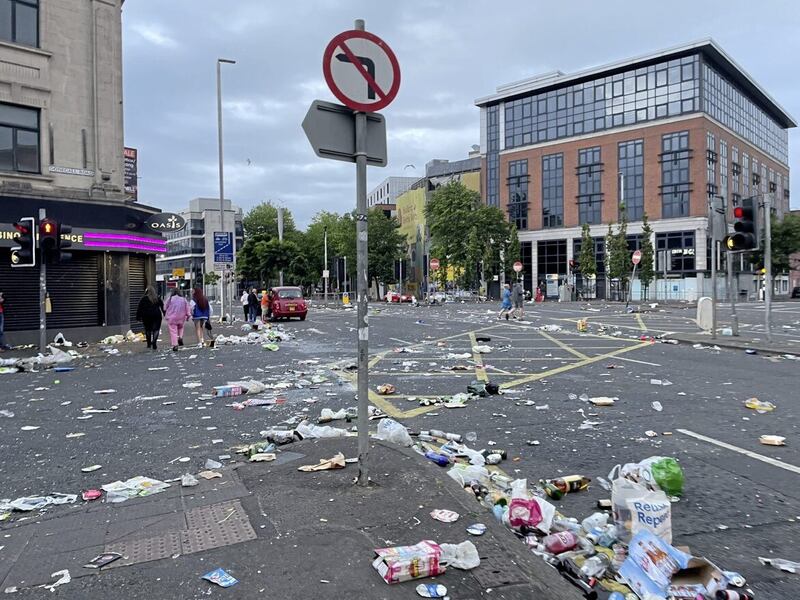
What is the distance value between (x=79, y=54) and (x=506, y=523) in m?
20.9

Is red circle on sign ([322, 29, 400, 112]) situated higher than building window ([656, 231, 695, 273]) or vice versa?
building window ([656, 231, 695, 273])

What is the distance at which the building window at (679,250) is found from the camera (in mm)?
55594

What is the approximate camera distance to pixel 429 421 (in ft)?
23.6

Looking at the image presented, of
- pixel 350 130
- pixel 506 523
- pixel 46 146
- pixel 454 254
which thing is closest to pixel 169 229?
pixel 46 146

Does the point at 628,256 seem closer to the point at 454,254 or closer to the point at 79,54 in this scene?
the point at 454,254

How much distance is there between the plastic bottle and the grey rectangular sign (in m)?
3.00

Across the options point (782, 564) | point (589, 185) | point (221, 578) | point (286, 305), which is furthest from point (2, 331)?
point (589, 185)

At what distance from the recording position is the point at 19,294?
59.1 ft

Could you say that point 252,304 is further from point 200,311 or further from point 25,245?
point 25,245

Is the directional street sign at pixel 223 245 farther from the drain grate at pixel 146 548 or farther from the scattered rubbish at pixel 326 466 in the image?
Result: the drain grate at pixel 146 548

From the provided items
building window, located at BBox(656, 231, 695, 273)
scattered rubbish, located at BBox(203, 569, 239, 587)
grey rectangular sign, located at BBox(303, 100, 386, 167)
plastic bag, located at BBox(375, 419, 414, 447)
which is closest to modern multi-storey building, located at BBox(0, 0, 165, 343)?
plastic bag, located at BBox(375, 419, 414, 447)

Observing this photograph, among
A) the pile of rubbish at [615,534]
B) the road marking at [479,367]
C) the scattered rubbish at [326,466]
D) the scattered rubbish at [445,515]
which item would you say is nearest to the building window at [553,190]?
the road marking at [479,367]

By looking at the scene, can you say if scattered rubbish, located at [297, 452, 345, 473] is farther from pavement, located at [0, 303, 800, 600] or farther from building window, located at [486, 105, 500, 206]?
building window, located at [486, 105, 500, 206]

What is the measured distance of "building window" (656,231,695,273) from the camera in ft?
182
